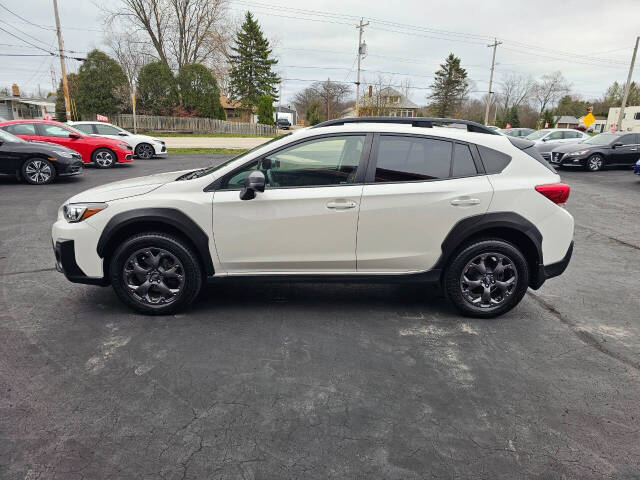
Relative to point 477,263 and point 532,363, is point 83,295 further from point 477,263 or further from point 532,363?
point 532,363

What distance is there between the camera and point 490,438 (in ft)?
8.18

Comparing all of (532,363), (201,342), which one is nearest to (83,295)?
(201,342)

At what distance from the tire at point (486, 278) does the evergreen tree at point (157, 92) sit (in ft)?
117

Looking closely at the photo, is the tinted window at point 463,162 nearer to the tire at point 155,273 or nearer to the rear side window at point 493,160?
the rear side window at point 493,160

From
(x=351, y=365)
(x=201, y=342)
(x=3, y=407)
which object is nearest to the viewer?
(x=3, y=407)

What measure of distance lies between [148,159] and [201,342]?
17.2 metres

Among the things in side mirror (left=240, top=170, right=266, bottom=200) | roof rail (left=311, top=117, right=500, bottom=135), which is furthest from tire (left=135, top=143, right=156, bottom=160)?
side mirror (left=240, top=170, right=266, bottom=200)

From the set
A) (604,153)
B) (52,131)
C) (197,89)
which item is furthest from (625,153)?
(197,89)

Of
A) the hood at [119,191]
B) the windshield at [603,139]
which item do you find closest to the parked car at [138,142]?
the hood at [119,191]

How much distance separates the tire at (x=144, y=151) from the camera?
18.7 m

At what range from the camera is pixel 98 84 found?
1278 inches

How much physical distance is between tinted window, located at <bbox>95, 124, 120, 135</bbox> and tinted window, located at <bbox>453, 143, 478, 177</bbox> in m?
16.8

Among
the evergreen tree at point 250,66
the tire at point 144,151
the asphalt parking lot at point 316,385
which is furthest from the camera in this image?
the evergreen tree at point 250,66

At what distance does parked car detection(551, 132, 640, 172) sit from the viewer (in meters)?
16.6
